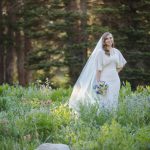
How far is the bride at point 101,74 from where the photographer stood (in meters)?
10.5

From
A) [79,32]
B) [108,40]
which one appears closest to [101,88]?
[108,40]

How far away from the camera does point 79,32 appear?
24438 millimetres

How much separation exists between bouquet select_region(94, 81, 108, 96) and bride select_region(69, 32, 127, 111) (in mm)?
63

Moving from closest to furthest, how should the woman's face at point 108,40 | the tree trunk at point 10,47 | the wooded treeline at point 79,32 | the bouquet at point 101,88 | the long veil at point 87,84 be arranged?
the woman's face at point 108,40 → the bouquet at point 101,88 → the long veil at point 87,84 → the wooded treeline at point 79,32 → the tree trunk at point 10,47

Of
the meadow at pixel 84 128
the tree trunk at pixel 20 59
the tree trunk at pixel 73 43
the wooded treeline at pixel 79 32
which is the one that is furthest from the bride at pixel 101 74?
the tree trunk at pixel 20 59

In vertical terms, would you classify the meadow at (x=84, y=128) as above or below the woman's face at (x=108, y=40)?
below

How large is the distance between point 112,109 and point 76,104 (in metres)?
1.72

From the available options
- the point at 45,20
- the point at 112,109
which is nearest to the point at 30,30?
the point at 45,20

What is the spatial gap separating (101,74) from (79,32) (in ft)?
45.3

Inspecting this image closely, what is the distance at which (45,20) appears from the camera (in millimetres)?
25625

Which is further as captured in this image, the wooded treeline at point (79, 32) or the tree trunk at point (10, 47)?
the tree trunk at point (10, 47)

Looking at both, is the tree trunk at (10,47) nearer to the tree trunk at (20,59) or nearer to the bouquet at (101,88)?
the tree trunk at (20,59)

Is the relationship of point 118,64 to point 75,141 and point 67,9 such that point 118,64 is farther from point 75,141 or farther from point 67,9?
point 67,9

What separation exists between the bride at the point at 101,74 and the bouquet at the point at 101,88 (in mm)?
63
